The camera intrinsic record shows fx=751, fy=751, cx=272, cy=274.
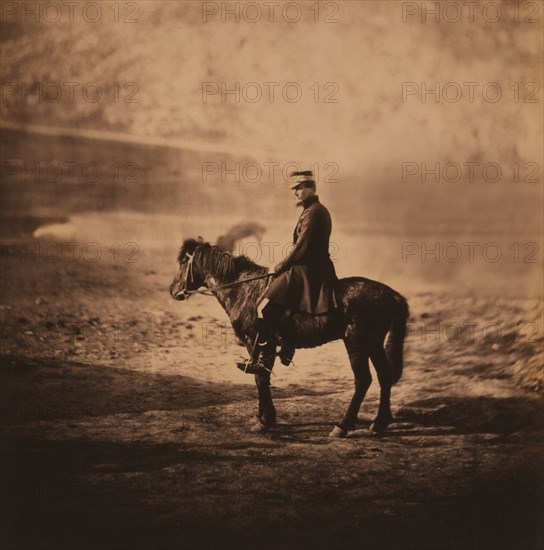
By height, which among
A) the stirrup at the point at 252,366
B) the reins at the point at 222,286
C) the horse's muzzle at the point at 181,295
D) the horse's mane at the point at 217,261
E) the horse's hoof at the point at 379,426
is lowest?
the horse's hoof at the point at 379,426

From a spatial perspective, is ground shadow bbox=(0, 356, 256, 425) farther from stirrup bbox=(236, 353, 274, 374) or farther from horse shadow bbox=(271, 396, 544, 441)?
horse shadow bbox=(271, 396, 544, 441)

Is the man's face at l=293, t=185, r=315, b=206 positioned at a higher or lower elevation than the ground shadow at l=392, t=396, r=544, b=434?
higher

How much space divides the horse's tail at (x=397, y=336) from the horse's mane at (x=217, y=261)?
0.82 metres

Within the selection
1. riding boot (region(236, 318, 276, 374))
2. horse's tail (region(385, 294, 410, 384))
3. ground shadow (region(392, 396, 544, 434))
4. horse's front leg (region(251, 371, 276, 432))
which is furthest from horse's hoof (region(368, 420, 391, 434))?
riding boot (region(236, 318, 276, 374))

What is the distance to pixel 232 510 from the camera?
4.31m

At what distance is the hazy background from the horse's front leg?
28.2 inches

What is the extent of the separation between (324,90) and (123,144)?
126 centimetres

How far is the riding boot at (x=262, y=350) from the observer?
429cm

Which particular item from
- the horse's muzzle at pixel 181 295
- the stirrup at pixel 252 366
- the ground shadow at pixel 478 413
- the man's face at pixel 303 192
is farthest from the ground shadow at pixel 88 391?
the man's face at pixel 303 192

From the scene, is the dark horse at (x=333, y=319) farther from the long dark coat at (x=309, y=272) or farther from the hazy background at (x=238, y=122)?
the hazy background at (x=238, y=122)

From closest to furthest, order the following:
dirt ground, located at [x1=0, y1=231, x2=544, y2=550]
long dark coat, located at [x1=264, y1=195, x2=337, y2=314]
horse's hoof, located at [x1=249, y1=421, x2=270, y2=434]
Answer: long dark coat, located at [x1=264, y1=195, x2=337, y2=314] < dirt ground, located at [x1=0, y1=231, x2=544, y2=550] < horse's hoof, located at [x1=249, y1=421, x2=270, y2=434]

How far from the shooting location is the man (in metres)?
4.23

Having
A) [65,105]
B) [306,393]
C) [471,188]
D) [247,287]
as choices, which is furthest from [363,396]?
[65,105]

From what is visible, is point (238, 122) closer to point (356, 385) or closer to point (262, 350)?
point (262, 350)
